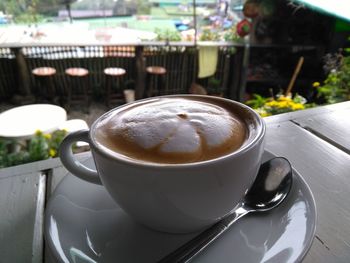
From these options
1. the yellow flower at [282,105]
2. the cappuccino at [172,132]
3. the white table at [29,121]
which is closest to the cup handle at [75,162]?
the cappuccino at [172,132]

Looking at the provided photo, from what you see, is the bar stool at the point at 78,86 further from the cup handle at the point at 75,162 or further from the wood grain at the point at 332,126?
the cup handle at the point at 75,162

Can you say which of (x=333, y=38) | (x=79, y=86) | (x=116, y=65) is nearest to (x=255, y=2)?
(x=333, y=38)

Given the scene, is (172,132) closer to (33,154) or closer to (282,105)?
(33,154)

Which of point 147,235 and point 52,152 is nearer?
point 147,235

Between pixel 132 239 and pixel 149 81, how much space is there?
3705 millimetres

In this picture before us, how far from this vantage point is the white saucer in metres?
0.29

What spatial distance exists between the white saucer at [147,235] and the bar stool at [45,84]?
3573 mm

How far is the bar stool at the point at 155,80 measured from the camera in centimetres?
378

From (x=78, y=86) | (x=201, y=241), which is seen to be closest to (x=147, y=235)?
(x=201, y=241)

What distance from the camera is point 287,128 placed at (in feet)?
2.04

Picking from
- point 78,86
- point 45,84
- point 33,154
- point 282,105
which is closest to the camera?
point 33,154

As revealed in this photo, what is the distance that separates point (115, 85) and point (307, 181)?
12.1 feet

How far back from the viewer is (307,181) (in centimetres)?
46

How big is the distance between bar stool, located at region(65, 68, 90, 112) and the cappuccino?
3.52 meters
